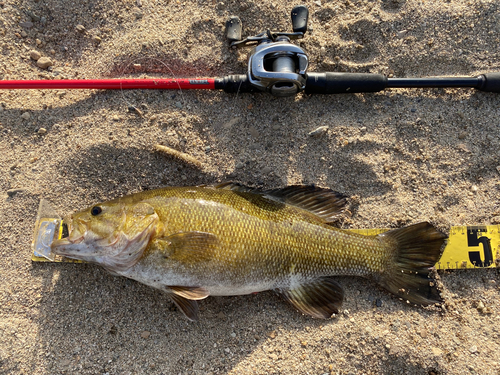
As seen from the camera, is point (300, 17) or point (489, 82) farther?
point (489, 82)

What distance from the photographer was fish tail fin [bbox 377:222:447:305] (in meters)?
2.47

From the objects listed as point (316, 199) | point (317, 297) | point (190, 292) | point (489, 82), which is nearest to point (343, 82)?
point (316, 199)

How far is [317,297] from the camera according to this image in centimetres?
250

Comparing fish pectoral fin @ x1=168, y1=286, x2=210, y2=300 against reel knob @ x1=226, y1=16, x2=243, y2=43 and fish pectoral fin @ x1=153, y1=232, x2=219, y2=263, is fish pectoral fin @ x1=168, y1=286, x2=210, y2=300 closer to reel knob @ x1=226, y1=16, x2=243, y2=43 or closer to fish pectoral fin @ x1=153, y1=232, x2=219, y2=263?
fish pectoral fin @ x1=153, y1=232, x2=219, y2=263

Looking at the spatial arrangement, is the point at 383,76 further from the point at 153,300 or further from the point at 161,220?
the point at 153,300

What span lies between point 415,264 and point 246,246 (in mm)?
1424

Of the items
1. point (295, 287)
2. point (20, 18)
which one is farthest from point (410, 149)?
point (20, 18)

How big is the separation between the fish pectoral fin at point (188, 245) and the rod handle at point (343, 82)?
155cm

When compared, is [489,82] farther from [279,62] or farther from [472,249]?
[279,62]

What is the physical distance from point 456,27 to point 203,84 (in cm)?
250

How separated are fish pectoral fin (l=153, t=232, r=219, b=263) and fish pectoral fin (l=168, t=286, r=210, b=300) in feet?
0.74

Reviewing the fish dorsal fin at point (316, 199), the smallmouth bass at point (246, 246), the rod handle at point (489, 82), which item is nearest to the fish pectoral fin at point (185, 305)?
the smallmouth bass at point (246, 246)

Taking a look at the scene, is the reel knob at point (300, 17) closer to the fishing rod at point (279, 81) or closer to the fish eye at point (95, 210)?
the fishing rod at point (279, 81)

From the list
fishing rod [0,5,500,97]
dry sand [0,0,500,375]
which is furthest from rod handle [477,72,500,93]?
dry sand [0,0,500,375]
